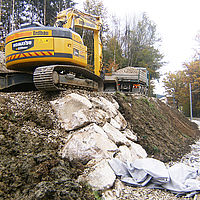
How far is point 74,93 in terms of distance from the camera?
491cm

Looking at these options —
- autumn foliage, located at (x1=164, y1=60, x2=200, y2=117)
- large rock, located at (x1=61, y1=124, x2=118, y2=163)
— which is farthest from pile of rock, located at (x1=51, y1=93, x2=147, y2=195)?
autumn foliage, located at (x1=164, y1=60, x2=200, y2=117)

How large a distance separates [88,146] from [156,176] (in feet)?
4.29

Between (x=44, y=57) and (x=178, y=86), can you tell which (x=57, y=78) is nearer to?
(x=44, y=57)

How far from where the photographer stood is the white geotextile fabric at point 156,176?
3.37m

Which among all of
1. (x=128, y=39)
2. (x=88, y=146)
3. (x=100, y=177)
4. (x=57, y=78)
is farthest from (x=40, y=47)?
(x=128, y=39)

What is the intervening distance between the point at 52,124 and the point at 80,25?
406cm

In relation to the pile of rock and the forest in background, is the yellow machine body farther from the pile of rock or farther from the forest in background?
the forest in background

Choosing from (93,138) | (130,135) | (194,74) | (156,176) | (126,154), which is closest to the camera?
(156,176)

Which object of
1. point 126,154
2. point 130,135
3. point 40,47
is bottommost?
point 126,154

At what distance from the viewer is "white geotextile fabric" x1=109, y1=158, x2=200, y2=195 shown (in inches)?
132

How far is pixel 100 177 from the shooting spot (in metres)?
3.24

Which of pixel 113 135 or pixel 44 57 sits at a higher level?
pixel 44 57

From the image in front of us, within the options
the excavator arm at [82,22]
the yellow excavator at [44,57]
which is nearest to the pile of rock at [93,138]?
the yellow excavator at [44,57]

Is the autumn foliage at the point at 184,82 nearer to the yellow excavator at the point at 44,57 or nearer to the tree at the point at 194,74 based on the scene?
the tree at the point at 194,74
